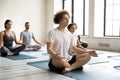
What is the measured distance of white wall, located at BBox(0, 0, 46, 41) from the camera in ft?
29.2

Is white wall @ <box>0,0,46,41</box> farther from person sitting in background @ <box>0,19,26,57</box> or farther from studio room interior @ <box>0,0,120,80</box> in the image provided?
person sitting in background @ <box>0,19,26,57</box>

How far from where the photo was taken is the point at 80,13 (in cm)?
892

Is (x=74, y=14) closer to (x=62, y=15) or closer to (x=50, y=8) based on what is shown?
(x=50, y=8)

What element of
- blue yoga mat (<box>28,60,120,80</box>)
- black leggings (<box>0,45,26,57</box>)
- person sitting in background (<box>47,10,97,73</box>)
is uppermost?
person sitting in background (<box>47,10,97,73</box>)

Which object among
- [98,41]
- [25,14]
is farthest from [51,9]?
[98,41]

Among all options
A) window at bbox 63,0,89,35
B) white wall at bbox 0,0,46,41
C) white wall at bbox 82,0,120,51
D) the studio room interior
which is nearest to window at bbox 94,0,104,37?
the studio room interior

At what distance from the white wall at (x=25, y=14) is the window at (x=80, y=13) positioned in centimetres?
145

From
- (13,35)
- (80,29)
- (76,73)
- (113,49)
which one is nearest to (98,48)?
(113,49)

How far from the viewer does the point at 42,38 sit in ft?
33.0

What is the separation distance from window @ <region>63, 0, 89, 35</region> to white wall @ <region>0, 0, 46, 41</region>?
1.45m

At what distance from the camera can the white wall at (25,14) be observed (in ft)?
29.2

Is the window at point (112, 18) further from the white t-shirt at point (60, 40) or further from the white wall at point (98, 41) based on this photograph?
the white t-shirt at point (60, 40)

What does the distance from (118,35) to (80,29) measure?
2057 mm

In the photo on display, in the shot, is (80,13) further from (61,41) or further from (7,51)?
(61,41)
